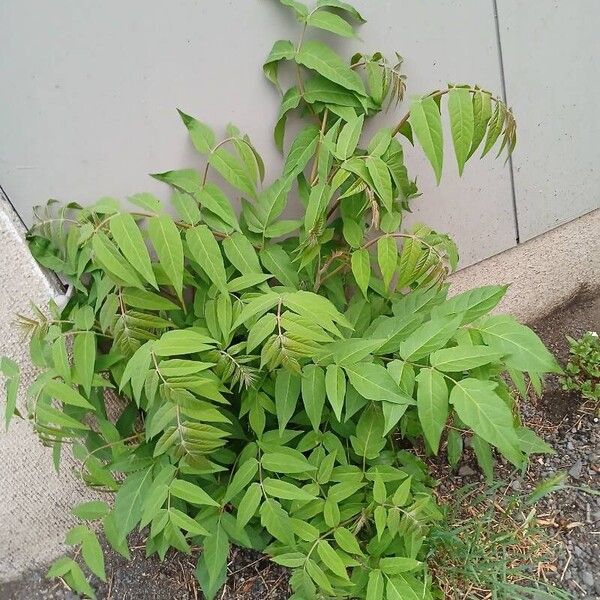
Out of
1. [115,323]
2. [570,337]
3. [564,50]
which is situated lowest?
[570,337]

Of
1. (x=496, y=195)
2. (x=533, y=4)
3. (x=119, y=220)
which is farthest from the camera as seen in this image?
(x=496, y=195)

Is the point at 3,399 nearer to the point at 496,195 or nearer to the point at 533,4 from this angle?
the point at 496,195

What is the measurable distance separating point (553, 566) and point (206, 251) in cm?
167

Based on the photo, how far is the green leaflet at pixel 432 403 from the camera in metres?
1.31

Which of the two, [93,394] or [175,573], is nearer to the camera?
[93,394]

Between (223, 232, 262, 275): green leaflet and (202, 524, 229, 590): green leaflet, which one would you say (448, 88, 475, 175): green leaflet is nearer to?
(223, 232, 262, 275): green leaflet

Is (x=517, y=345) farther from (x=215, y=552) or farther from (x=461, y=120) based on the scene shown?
(x=215, y=552)

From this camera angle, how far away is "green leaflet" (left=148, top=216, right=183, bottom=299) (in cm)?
140

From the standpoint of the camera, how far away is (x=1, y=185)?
5.18 ft

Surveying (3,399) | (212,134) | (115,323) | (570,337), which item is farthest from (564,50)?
(3,399)

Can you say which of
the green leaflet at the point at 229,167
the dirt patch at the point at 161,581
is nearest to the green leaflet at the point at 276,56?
the green leaflet at the point at 229,167

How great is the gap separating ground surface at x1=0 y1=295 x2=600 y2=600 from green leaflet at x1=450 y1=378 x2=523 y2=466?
1074 millimetres

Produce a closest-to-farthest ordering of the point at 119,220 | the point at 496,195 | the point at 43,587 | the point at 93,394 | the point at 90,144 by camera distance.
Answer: the point at 119,220
the point at 90,144
the point at 93,394
the point at 43,587
the point at 496,195

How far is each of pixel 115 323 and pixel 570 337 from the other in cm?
223
